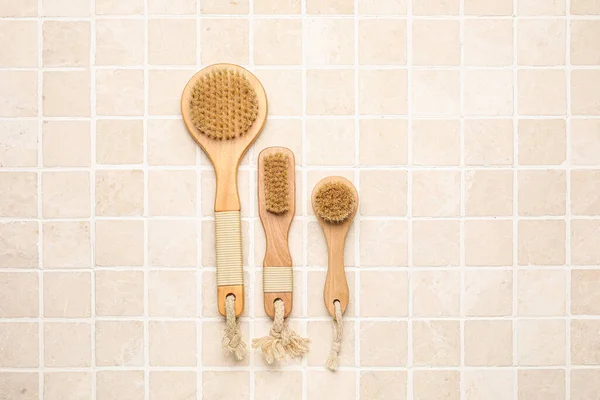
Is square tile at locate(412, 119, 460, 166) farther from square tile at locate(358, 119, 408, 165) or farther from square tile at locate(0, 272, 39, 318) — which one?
square tile at locate(0, 272, 39, 318)

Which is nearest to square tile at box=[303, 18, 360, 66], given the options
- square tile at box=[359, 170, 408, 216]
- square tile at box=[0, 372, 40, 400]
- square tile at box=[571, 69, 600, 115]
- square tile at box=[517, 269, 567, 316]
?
square tile at box=[359, 170, 408, 216]

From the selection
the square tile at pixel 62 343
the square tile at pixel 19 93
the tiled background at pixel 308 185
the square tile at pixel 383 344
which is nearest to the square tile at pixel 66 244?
the tiled background at pixel 308 185

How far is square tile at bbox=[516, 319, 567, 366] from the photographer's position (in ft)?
3.95

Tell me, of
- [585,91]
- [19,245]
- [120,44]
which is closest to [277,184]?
[120,44]

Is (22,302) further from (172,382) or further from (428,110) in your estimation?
(428,110)

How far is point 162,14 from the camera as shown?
3.90 ft

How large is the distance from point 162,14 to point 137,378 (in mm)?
683

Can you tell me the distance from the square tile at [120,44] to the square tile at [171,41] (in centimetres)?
2

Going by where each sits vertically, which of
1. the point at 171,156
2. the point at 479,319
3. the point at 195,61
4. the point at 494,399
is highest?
the point at 195,61

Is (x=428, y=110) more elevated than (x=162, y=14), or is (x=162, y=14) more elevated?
(x=162, y=14)

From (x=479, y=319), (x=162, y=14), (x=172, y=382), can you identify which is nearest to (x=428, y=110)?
(x=479, y=319)

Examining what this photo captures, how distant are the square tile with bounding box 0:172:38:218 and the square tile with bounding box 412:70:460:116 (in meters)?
0.73

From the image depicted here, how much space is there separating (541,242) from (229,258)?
0.59m

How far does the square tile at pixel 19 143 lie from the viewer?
3.91 ft
